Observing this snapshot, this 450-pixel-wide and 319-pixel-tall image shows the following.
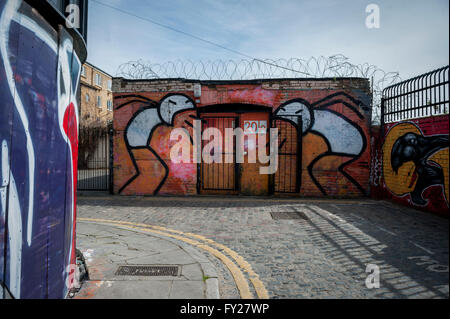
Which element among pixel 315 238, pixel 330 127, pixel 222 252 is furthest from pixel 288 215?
pixel 330 127

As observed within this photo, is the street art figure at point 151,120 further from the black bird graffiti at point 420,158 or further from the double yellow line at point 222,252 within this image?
the black bird graffiti at point 420,158

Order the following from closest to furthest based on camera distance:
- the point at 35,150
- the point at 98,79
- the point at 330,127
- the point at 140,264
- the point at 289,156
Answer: the point at 35,150
the point at 140,264
the point at 330,127
the point at 289,156
the point at 98,79

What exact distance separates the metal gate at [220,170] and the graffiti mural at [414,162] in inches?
185

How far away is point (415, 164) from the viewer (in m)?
7.40

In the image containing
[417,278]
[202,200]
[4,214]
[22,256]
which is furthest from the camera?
[202,200]

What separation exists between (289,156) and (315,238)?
15.1ft

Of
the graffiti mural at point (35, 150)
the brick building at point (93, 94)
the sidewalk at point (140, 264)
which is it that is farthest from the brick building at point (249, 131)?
the brick building at point (93, 94)

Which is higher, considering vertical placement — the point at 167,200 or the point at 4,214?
the point at 4,214

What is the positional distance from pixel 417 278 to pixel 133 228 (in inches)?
197

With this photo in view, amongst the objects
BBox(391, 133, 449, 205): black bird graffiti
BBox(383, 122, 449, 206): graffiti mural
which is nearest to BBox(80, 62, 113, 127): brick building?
BBox(383, 122, 449, 206): graffiti mural

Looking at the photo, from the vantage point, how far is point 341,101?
9.27 metres

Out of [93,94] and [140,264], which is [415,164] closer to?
[140,264]
